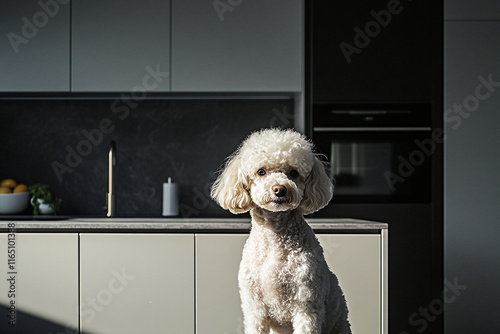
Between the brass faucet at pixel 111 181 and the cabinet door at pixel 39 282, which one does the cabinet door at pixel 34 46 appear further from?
the cabinet door at pixel 39 282

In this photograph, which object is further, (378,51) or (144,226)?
(378,51)

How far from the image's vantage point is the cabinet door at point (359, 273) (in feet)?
8.17

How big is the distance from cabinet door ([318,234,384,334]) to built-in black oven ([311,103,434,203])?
30.2 inches

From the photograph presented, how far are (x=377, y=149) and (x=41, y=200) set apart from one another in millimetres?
2028

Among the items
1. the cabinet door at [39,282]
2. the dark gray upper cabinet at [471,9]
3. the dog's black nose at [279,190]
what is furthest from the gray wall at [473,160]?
the dog's black nose at [279,190]

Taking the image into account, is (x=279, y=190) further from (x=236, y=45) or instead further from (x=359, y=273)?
(x=236, y=45)

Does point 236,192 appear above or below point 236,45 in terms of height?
below

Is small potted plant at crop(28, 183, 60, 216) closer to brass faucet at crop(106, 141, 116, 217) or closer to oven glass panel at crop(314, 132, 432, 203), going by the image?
brass faucet at crop(106, 141, 116, 217)

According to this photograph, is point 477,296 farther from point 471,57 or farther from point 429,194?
point 471,57

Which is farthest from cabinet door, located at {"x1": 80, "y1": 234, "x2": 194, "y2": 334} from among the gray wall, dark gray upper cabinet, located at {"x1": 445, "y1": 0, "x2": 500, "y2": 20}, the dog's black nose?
dark gray upper cabinet, located at {"x1": 445, "y1": 0, "x2": 500, "y2": 20}

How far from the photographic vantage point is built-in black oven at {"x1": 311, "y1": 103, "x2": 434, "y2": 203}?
3275 millimetres

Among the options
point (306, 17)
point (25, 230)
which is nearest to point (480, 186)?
point (306, 17)

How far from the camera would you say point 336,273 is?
2.52 metres

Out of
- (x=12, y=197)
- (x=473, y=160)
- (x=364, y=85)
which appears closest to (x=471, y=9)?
(x=364, y=85)
